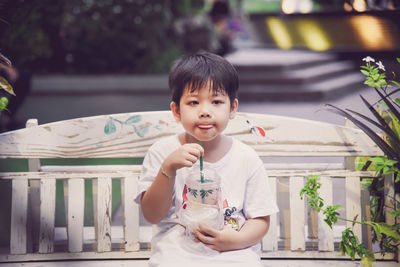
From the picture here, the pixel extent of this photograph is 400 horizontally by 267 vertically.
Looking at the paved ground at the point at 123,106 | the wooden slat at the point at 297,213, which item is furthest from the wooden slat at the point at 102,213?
the paved ground at the point at 123,106

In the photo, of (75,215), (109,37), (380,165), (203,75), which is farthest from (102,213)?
(109,37)

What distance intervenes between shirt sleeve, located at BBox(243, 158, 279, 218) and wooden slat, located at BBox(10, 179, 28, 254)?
1.10 m

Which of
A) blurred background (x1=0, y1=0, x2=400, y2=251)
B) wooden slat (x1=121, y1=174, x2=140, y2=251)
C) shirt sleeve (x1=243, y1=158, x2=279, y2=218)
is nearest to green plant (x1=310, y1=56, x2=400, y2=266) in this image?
shirt sleeve (x1=243, y1=158, x2=279, y2=218)

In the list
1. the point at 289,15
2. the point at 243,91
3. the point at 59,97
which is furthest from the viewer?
the point at 289,15

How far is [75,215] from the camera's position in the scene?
92.6 inches

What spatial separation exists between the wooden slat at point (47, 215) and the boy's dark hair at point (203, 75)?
2.74ft

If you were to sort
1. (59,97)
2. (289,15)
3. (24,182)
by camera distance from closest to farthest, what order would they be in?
(24,182) → (59,97) → (289,15)

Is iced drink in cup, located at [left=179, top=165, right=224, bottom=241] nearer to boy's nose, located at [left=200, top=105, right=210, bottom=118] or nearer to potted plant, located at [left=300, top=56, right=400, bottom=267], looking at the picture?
boy's nose, located at [left=200, top=105, right=210, bottom=118]

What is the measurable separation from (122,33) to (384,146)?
9.18 meters

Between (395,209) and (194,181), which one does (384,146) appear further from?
(194,181)

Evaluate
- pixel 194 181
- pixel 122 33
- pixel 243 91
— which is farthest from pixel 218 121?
pixel 122 33

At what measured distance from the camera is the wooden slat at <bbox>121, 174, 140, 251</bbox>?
233cm

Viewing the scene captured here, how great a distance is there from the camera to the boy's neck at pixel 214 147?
2.01 metres

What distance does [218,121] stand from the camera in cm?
187
